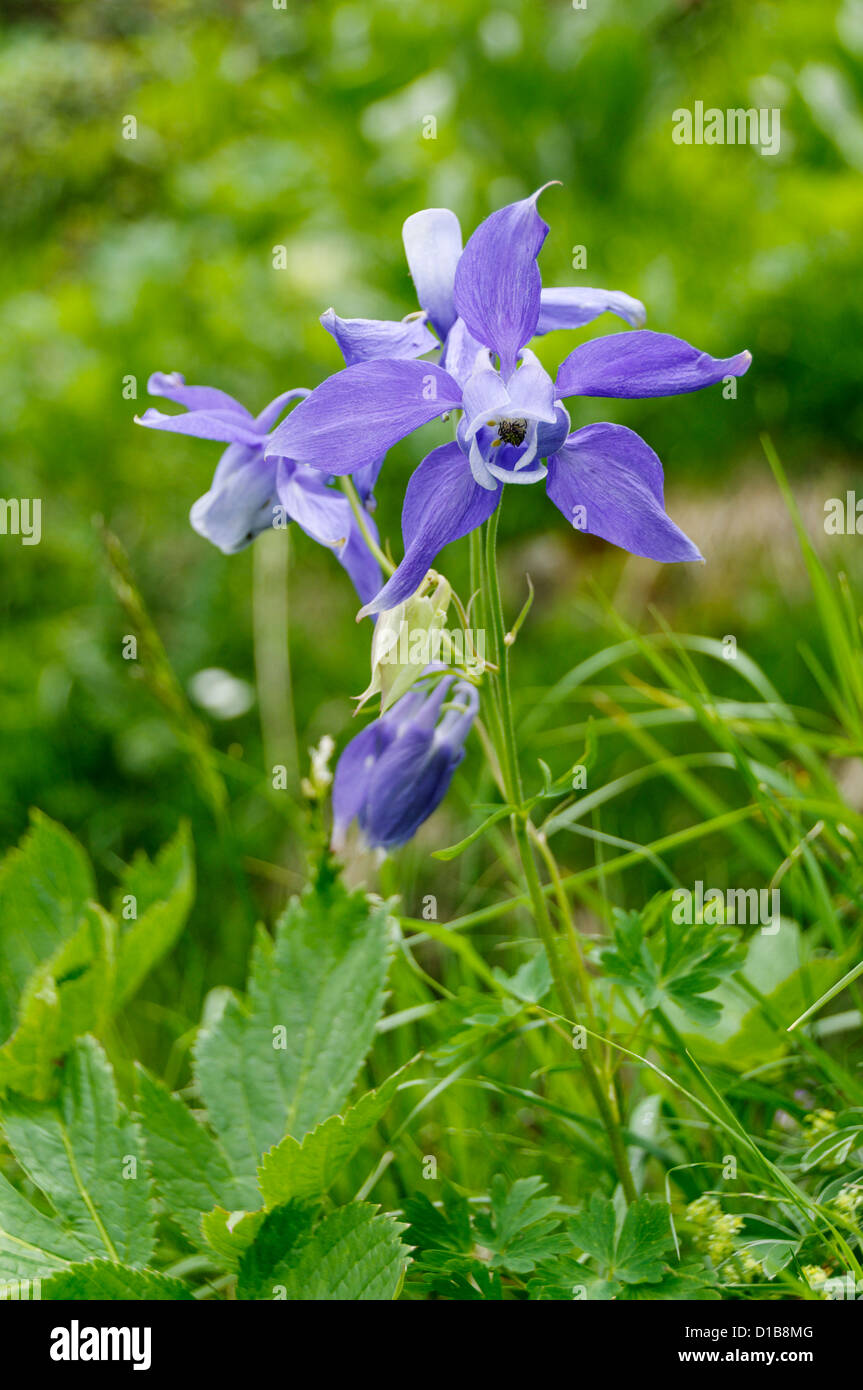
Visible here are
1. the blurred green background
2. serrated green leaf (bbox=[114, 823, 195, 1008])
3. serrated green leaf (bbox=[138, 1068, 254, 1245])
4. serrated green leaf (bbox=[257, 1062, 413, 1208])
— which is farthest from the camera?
the blurred green background

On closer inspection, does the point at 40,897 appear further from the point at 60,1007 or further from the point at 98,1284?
the point at 98,1284

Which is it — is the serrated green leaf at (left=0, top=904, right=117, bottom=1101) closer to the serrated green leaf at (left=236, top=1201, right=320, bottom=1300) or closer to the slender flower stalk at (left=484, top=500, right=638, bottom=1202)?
the serrated green leaf at (left=236, top=1201, right=320, bottom=1300)

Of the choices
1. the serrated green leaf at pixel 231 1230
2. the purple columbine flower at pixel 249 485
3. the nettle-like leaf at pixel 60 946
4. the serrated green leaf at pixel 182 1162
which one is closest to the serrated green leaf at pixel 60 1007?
the nettle-like leaf at pixel 60 946

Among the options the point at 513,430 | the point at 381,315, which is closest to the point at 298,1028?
the point at 513,430

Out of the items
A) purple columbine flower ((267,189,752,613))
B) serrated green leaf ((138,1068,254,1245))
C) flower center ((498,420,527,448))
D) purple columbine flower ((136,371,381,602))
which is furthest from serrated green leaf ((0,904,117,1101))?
flower center ((498,420,527,448))

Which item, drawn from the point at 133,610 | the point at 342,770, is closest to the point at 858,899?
the point at 342,770

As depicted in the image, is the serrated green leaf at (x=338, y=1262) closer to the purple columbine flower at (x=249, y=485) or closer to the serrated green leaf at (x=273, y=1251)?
the serrated green leaf at (x=273, y=1251)

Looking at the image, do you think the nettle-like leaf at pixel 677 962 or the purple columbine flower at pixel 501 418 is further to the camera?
the nettle-like leaf at pixel 677 962
